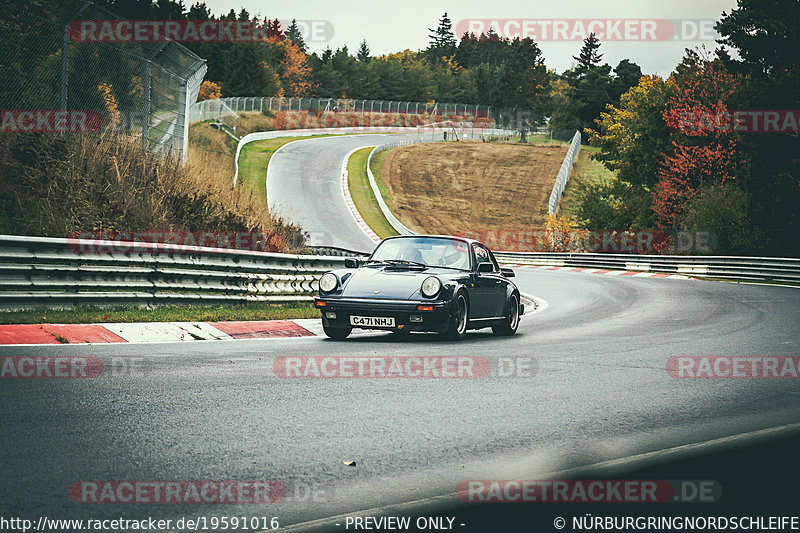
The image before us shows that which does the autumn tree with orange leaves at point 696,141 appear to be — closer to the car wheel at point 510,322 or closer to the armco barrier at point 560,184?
the armco barrier at point 560,184

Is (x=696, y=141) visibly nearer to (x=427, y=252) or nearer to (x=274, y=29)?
(x=427, y=252)

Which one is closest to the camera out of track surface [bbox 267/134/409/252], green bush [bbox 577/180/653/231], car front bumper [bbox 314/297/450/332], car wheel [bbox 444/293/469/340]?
car front bumper [bbox 314/297/450/332]

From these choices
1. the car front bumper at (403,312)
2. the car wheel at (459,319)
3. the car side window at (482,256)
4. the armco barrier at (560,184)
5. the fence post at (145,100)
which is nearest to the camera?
the car front bumper at (403,312)

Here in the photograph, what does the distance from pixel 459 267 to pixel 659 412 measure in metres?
5.90

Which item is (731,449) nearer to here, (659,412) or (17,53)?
(659,412)

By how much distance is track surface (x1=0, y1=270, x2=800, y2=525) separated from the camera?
4320 millimetres

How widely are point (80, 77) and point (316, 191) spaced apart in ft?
142

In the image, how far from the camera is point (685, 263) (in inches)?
1449

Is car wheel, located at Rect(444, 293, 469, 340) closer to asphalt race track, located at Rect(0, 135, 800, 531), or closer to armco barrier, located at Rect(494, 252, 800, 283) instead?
asphalt race track, located at Rect(0, 135, 800, 531)

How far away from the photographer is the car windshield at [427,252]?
12341 mm

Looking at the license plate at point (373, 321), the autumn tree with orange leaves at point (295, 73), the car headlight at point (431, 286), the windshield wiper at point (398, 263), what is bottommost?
the license plate at point (373, 321)

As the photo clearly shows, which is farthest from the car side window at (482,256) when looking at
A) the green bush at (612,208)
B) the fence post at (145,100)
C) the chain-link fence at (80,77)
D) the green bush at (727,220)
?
the green bush at (612,208)

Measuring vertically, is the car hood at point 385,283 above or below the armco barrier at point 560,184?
below

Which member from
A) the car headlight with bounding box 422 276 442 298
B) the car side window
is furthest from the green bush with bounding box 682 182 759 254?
the car headlight with bounding box 422 276 442 298
